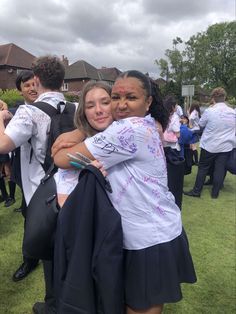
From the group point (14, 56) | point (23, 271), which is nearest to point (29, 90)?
point (23, 271)

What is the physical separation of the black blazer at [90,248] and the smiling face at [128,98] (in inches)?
14.6

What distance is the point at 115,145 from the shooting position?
5.24 ft

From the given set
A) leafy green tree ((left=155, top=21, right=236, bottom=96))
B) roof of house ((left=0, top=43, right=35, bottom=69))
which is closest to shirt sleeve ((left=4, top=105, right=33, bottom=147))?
roof of house ((left=0, top=43, right=35, bottom=69))

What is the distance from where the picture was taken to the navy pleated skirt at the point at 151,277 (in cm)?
170

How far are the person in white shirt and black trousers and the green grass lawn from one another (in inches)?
24.3

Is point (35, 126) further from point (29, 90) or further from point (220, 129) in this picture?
point (220, 129)

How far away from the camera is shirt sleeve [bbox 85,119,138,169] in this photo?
62.8 inches

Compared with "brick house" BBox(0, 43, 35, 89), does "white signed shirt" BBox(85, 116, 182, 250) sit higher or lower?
lower

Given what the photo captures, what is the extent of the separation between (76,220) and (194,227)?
3982 mm

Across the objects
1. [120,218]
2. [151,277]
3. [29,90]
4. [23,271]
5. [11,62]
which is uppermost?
[11,62]

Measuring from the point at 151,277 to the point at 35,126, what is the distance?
1375 mm

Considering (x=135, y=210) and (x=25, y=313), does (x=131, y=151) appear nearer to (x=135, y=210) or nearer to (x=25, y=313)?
(x=135, y=210)
